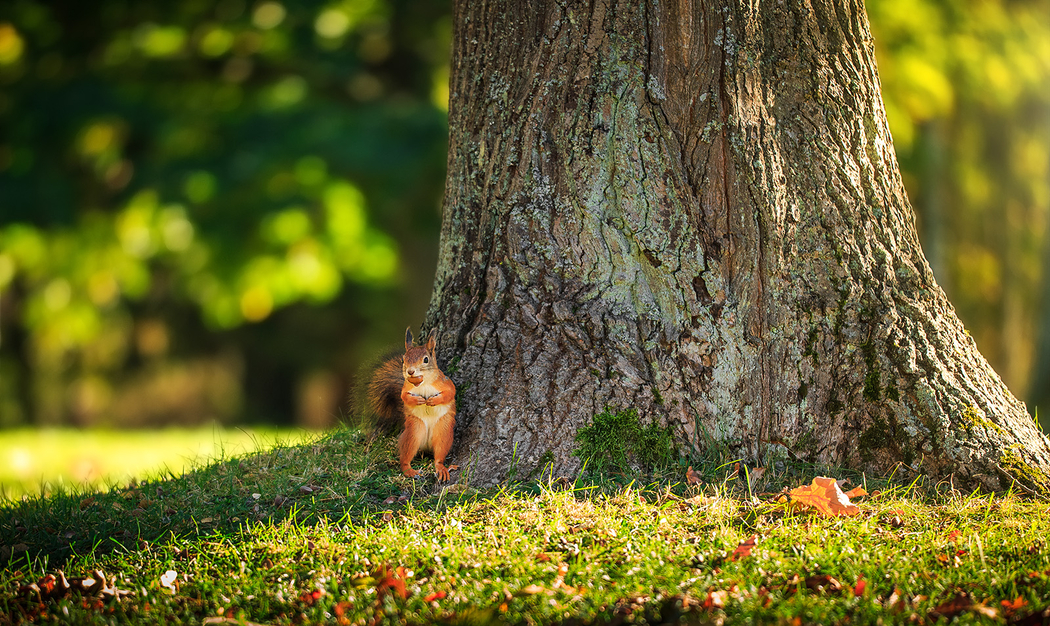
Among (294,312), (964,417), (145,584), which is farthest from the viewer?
(294,312)

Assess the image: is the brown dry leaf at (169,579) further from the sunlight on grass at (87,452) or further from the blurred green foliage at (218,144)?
the blurred green foliage at (218,144)

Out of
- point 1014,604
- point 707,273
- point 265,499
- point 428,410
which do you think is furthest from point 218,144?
point 1014,604

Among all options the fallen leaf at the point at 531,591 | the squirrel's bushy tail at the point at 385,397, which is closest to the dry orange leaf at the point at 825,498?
the fallen leaf at the point at 531,591

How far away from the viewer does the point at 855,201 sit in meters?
3.56

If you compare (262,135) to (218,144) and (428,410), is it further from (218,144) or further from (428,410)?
(428,410)

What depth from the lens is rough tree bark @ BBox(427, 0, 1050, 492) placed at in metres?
3.44

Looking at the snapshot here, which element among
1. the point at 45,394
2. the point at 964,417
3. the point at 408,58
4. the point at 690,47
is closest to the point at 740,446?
the point at 964,417

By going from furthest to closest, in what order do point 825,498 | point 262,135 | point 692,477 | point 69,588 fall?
point 262,135
point 692,477
point 825,498
point 69,588

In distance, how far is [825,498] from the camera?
10.2 ft

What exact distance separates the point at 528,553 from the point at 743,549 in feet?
2.49

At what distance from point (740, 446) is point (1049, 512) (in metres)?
1.19

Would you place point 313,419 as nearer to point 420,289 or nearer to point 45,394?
point 45,394

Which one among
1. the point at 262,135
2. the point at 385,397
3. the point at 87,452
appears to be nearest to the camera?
the point at 385,397

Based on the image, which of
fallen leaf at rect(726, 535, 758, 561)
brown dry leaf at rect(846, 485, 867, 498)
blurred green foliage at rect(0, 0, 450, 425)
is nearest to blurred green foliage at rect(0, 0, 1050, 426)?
blurred green foliage at rect(0, 0, 450, 425)
